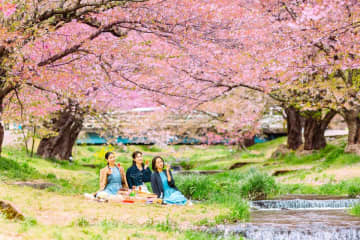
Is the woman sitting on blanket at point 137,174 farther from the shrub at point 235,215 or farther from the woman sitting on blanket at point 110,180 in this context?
the shrub at point 235,215

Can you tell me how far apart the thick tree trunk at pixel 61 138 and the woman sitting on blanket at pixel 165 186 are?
12288 millimetres

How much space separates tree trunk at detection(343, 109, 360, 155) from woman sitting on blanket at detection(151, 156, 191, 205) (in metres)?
11.6

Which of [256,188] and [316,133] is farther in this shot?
[316,133]

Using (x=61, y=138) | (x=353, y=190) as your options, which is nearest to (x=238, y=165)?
(x=61, y=138)

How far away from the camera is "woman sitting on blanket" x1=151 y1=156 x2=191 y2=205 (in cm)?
1147

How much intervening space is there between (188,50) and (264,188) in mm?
5124

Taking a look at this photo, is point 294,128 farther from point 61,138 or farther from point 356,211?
point 356,211

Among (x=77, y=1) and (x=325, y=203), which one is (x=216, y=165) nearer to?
(x=325, y=203)

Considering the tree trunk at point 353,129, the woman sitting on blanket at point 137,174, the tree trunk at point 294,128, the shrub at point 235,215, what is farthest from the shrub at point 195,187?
the tree trunk at point 294,128

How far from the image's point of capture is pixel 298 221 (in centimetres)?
955

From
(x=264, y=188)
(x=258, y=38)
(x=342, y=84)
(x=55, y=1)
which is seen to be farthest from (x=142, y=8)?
(x=342, y=84)

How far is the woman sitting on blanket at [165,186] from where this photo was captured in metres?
11.5

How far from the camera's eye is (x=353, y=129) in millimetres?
20484

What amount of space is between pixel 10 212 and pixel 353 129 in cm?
1681
